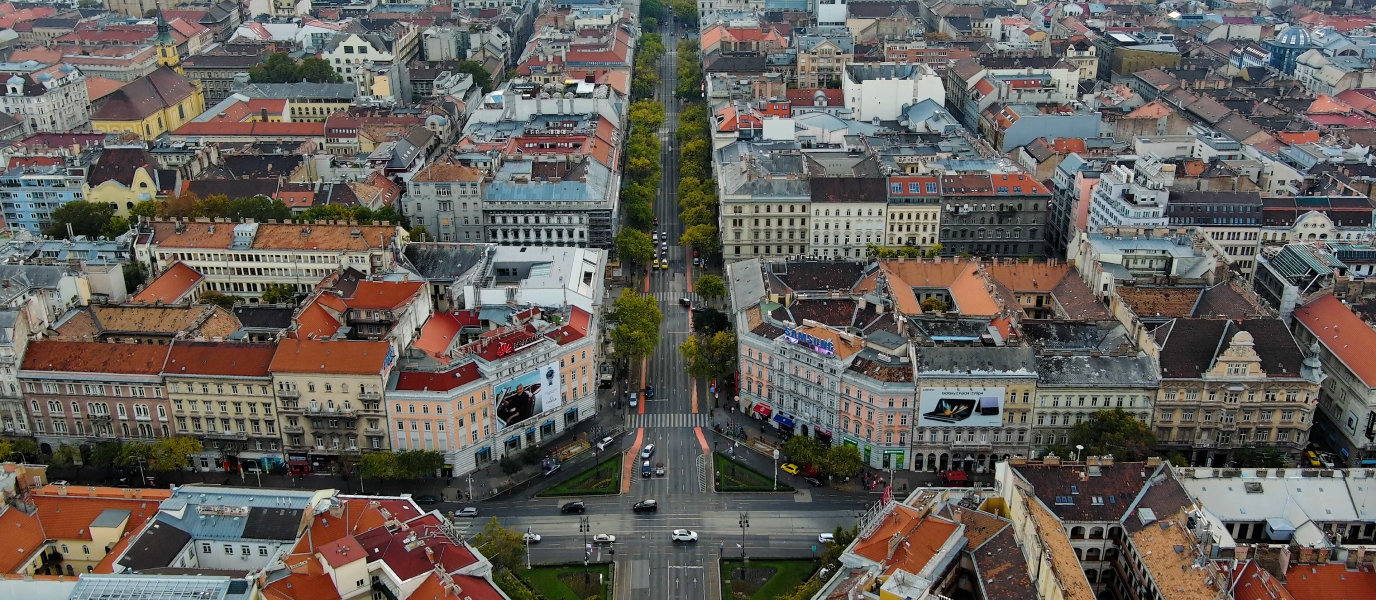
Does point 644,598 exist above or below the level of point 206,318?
below

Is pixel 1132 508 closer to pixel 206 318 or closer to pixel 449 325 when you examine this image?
pixel 449 325

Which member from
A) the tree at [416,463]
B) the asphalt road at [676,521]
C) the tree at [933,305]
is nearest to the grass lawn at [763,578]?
the asphalt road at [676,521]

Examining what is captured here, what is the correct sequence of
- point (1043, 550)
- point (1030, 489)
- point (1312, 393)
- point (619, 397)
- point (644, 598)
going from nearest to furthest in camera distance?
1. point (1043, 550)
2. point (1030, 489)
3. point (644, 598)
4. point (1312, 393)
5. point (619, 397)

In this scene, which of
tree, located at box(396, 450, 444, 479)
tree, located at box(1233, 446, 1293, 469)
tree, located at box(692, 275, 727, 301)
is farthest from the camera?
tree, located at box(692, 275, 727, 301)

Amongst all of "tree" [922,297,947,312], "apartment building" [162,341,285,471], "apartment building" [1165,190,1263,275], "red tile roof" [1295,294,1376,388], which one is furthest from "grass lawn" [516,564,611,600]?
"apartment building" [1165,190,1263,275]

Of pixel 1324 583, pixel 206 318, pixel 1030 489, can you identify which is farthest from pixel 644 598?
pixel 206 318

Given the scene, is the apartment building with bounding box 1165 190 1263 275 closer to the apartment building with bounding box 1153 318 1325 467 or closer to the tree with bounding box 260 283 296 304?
the apartment building with bounding box 1153 318 1325 467

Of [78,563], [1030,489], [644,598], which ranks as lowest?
[644,598]

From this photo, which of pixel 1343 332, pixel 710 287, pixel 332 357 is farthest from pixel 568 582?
pixel 1343 332
